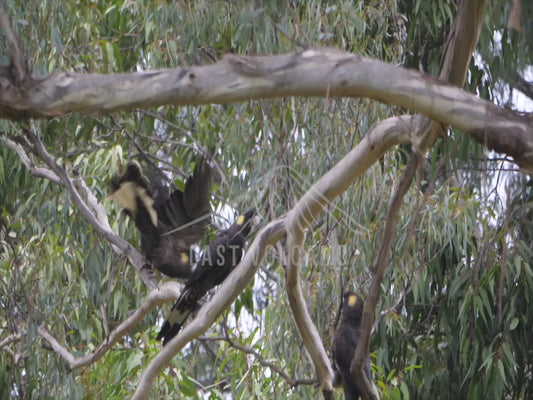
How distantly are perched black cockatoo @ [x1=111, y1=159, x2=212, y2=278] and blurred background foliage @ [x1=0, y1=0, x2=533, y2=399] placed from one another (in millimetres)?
170

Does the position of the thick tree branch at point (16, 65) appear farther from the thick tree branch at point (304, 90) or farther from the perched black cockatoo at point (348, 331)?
the perched black cockatoo at point (348, 331)

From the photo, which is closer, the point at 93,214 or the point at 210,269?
the point at 210,269

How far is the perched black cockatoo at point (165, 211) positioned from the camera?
15.0 ft

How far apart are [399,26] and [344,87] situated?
9.04 feet

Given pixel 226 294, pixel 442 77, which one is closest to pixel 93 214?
pixel 226 294

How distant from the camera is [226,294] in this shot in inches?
134

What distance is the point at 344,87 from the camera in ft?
7.71

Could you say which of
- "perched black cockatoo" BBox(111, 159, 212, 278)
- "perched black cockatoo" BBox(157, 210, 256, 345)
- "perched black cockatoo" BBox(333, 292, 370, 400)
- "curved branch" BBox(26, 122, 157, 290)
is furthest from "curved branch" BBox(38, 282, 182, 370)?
"perched black cockatoo" BBox(333, 292, 370, 400)

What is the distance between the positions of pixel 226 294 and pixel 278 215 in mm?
927

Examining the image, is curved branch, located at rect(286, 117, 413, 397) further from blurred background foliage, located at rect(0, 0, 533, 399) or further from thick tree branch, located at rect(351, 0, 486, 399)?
blurred background foliage, located at rect(0, 0, 533, 399)

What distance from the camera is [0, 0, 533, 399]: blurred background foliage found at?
4.23 meters

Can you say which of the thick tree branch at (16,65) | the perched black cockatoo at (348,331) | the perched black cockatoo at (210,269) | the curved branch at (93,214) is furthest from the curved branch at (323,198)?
the curved branch at (93,214)

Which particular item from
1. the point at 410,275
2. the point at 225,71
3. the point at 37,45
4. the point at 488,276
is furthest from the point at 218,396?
the point at 225,71

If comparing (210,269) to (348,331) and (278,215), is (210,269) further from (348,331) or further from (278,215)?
(348,331)
